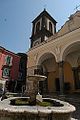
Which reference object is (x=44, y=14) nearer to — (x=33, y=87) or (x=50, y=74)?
(x=50, y=74)

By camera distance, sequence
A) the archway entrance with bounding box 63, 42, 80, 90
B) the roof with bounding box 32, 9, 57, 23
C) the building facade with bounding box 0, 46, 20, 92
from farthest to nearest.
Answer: the roof with bounding box 32, 9, 57, 23
the building facade with bounding box 0, 46, 20, 92
the archway entrance with bounding box 63, 42, 80, 90

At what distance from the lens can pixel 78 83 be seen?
15.9m

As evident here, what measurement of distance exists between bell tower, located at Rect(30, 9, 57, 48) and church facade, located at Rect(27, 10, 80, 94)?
22.9ft

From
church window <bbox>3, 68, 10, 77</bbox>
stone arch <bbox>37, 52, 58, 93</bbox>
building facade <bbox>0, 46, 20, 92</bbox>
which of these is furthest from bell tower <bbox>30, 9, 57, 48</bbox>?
church window <bbox>3, 68, 10, 77</bbox>

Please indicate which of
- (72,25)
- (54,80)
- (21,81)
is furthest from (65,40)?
(21,81)

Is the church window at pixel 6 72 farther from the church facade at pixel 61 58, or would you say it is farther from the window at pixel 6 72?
the church facade at pixel 61 58

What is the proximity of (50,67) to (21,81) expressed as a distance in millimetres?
10876

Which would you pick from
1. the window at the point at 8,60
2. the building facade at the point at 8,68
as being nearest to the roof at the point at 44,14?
the building facade at the point at 8,68

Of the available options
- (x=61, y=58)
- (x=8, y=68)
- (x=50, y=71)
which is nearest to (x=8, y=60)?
(x=8, y=68)

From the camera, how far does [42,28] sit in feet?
80.2

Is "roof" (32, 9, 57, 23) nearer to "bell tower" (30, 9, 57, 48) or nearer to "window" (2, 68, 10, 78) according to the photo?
"bell tower" (30, 9, 57, 48)

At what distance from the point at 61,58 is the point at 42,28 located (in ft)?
40.9

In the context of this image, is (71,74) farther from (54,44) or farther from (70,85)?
(54,44)

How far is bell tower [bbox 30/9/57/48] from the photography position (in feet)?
79.9
